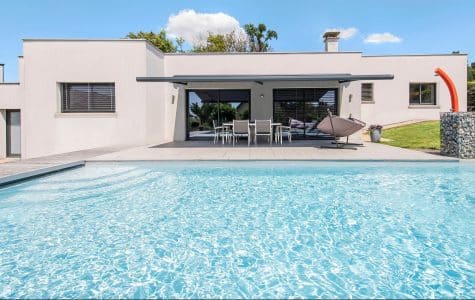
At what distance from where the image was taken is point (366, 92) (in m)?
22.0

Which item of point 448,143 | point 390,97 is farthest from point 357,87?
point 448,143

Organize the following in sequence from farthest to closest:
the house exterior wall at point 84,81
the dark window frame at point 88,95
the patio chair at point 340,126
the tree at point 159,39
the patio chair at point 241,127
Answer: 1. the tree at point 159,39
2. the dark window frame at point 88,95
3. the house exterior wall at point 84,81
4. the patio chair at point 241,127
5. the patio chair at point 340,126

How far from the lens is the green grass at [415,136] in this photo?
1468 cm

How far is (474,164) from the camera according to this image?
32.6ft

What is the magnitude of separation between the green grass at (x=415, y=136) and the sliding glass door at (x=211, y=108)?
7.34m

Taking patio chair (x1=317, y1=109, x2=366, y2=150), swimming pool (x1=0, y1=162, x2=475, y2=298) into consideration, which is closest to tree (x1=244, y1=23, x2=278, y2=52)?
patio chair (x1=317, y1=109, x2=366, y2=150)

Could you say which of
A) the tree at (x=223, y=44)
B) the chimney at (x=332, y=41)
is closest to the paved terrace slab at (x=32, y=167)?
the chimney at (x=332, y=41)

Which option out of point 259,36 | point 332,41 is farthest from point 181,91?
point 259,36

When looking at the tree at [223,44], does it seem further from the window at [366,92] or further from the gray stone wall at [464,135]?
the gray stone wall at [464,135]

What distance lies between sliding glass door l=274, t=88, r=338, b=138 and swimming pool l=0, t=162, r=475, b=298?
10.2 m

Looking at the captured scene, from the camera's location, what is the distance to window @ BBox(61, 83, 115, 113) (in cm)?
1582

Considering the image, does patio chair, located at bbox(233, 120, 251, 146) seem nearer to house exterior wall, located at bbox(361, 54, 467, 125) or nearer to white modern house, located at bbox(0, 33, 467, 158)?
white modern house, located at bbox(0, 33, 467, 158)

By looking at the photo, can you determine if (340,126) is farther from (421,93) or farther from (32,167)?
(421,93)

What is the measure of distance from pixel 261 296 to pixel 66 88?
15.7 meters
